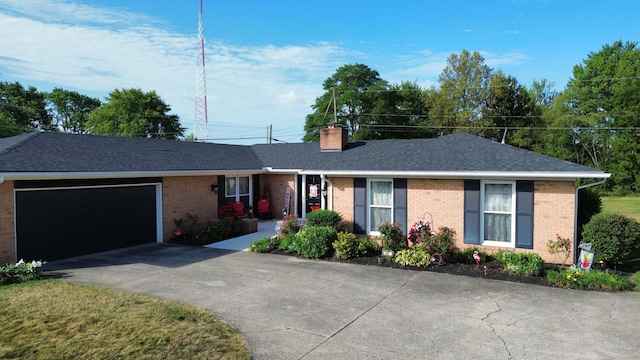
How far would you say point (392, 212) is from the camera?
1273 cm

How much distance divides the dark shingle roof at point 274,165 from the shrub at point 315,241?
2.29 meters

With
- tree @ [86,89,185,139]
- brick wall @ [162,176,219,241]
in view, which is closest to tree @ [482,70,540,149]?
brick wall @ [162,176,219,241]

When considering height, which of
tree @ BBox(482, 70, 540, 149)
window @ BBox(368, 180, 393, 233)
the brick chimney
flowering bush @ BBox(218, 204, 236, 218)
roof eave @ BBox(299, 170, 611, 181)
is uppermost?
tree @ BBox(482, 70, 540, 149)

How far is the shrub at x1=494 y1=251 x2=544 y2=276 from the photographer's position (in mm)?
9406

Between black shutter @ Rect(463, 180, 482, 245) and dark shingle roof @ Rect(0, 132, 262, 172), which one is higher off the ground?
dark shingle roof @ Rect(0, 132, 262, 172)

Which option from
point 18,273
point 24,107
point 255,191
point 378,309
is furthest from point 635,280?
point 24,107

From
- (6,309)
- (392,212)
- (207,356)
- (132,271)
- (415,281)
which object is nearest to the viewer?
(207,356)

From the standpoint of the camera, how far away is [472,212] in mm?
11461

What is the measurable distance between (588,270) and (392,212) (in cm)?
534

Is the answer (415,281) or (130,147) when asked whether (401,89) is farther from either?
(415,281)

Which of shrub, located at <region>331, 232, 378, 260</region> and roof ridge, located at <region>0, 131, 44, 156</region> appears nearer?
roof ridge, located at <region>0, 131, 44, 156</region>

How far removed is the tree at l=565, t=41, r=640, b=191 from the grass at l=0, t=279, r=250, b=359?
1734 inches

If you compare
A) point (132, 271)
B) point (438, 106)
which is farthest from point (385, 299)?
point (438, 106)

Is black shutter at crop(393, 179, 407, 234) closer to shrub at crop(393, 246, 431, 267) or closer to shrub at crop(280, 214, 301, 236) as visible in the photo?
shrub at crop(393, 246, 431, 267)
